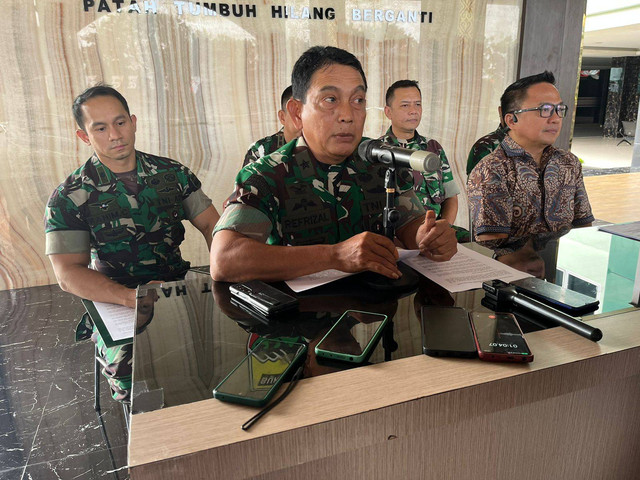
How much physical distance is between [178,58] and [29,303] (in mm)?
1797

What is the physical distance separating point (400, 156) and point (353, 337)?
1.53 ft

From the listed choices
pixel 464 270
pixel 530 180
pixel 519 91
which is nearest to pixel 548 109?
pixel 519 91

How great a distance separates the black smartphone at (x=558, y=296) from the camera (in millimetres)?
837

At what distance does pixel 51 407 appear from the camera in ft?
6.20

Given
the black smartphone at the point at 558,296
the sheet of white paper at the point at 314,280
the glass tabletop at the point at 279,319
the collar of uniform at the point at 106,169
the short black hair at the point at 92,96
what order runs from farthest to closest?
the short black hair at the point at 92,96
the collar of uniform at the point at 106,169
the sheet of white paper at the point at 314,280
the black smartphone at the point at 558,296
the glass tabletop at the point at 279,319

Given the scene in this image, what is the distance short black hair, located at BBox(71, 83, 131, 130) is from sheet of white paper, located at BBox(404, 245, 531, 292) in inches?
83.0

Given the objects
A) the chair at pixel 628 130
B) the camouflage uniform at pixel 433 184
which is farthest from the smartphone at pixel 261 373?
the chair at pixel 628 130

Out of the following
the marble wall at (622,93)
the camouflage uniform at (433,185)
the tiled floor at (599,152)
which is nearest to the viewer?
the camouflage uniform at (433,185)

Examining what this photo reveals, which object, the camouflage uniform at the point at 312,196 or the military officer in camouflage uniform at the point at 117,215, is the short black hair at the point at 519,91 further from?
the military officer in camouflage uniform at the point at 117,215

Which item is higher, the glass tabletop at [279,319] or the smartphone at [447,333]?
the smartphone at [447,333]

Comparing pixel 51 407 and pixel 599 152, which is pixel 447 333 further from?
pixel 599 152

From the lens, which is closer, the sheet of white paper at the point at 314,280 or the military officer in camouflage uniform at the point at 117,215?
the sheet of white paper at the point at 314,280

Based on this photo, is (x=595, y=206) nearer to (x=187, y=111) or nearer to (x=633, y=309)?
(x=187, y=111)

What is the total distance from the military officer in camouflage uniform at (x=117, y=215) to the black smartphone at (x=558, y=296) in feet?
4.73
